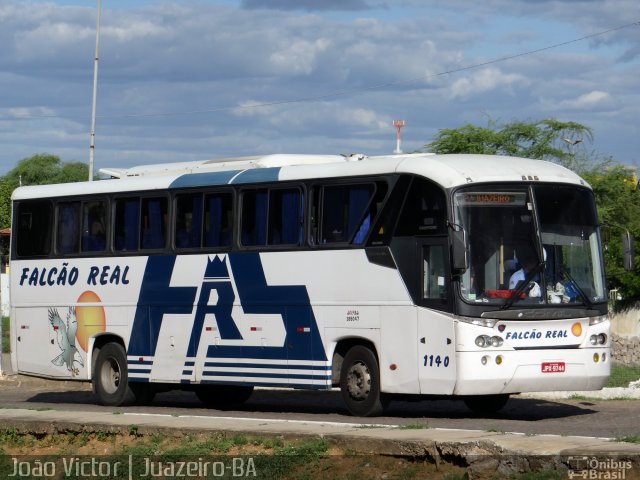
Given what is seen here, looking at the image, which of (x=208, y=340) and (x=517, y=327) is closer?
(x=517, y=327)

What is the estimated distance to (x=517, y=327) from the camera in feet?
55.6

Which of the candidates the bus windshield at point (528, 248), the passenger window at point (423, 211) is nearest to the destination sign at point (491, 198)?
the bus windshield at point (528, 248)

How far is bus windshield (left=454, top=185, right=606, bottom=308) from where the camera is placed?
17.0m

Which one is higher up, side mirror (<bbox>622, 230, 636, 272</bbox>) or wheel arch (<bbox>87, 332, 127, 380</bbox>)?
side mirror (<bbox>622, 230, 636, 272</bbox>)

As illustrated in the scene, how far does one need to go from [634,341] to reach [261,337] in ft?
103

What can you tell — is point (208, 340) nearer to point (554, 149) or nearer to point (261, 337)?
point (261, 337)

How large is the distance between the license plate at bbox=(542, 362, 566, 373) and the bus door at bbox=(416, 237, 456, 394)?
1177mm

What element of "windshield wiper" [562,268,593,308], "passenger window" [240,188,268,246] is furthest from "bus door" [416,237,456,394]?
"passenger window" [240,188,268,246]

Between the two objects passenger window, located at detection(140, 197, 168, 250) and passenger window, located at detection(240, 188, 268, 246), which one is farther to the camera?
passenger window, located at detection(140, 197, 168, 250)

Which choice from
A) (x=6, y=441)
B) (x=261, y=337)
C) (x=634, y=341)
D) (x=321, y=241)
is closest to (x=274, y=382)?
(x=261, y=337)

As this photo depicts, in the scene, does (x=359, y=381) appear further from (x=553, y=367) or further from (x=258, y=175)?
(x=258, y=175)

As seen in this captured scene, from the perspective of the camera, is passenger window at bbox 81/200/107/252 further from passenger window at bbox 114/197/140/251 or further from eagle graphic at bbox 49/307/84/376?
eagle graphic at bbox 49/307/84/376

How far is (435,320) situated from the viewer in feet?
56.4

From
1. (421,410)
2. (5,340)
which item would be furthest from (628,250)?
(5,340)
